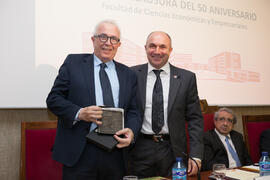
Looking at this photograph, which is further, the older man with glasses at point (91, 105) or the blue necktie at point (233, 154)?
the blue necktie at point (233, 154)

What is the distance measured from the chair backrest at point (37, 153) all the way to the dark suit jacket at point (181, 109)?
83 cm

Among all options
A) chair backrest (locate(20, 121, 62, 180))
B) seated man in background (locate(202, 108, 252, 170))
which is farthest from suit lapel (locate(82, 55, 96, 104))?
seated man in background (locate(202, 108, 252, 170))

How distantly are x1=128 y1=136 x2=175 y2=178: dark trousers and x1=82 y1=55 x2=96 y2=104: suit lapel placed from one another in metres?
0.55

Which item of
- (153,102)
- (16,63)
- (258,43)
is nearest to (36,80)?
(16,63)

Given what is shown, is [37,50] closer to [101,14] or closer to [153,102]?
[101,14]

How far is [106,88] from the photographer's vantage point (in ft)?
5.72

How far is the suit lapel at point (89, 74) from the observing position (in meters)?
1.70

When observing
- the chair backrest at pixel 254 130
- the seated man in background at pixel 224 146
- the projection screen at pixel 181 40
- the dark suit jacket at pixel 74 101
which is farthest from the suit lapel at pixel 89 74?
the chair backrest at pixel 254 130

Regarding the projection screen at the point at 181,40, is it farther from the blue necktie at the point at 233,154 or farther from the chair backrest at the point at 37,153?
the blue necktie at the point at 233,154

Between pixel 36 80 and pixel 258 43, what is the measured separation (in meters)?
2.86

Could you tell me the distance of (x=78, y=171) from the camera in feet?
5.32

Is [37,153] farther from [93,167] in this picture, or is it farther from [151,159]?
[151,159]

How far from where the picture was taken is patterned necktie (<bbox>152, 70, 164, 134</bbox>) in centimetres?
204

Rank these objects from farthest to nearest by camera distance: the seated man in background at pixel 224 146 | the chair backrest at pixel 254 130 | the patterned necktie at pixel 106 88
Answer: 1. the seated man in background at pixel 224 146
2. the chair backrest at pixel 254 130
3. the patterned necktie at pixel 106 88
